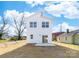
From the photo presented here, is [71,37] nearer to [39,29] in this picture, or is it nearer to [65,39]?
[65,39]

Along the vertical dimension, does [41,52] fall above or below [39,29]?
below

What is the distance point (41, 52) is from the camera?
399 inches

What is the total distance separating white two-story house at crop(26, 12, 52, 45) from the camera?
401 inches

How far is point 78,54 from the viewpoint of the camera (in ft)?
32.9

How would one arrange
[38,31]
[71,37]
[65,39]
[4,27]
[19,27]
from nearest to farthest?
[19,27] → [4,27] → [38,31] → [65,39] → [71,37]

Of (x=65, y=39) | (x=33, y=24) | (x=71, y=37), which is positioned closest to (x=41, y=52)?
(x=33, y=24)

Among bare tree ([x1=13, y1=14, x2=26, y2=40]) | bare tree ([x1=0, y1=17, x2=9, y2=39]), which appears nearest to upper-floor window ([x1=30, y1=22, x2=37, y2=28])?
bare tree ([x1=13, y1=14, x2=26, y2=40])

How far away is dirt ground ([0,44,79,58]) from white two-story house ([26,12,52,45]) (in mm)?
234

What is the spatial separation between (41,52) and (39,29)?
0.88 m

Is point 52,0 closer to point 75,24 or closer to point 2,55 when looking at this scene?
point 75,24

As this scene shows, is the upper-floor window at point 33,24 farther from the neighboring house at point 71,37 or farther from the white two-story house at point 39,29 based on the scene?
the neighboring house at point 71,37

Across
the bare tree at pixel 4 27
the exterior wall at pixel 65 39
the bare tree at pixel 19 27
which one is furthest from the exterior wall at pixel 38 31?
the bare tree at pixel 4 27

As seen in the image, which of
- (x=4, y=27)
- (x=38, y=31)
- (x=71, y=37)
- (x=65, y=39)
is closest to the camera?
(x=4, y=27)

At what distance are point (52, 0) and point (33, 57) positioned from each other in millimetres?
2226
